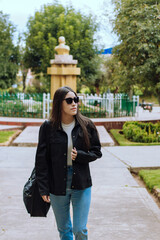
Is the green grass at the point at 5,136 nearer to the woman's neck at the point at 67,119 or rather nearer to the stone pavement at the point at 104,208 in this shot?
the stone pavement at the point at 104,208

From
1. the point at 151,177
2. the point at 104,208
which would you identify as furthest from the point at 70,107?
the point at 151,177

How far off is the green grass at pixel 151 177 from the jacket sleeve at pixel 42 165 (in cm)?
341

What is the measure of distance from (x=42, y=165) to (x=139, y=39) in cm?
1073

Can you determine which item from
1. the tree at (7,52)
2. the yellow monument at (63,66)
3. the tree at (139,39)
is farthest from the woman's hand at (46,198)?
the tree at (7,52)

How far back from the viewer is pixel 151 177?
6.64 meters

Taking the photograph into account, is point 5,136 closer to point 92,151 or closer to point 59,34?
point 92,151

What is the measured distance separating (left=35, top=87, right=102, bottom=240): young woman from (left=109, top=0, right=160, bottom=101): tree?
32.6ft

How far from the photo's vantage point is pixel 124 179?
6.64 meters

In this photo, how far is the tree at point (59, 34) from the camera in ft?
109

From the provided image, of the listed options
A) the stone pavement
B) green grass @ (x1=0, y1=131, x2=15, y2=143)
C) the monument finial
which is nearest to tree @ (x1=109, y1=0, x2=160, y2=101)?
the monument finial

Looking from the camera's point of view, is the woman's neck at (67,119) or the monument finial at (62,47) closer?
the woman's neck at (67,119)

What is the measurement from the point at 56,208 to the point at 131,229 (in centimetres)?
145

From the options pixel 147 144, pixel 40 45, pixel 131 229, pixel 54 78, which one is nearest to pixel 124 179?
pixel 131 229

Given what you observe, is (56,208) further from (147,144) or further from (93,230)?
(147,144)
